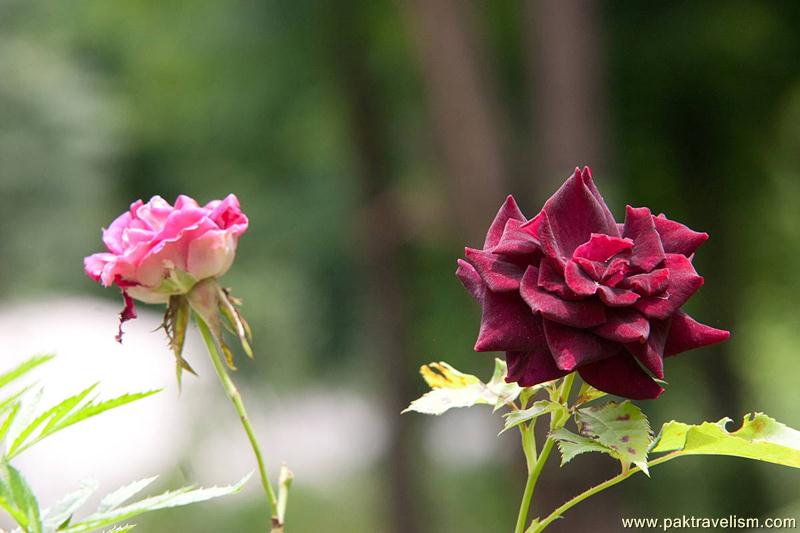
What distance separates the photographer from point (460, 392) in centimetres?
59

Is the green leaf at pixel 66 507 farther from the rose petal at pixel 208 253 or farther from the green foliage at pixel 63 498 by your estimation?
the rose petal at pixel 208 253

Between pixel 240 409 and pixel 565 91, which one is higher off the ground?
pixel 565 91

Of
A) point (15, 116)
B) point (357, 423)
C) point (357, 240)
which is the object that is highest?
point (15, 116)

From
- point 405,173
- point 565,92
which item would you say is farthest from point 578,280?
point 405,173

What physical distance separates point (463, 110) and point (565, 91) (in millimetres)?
323

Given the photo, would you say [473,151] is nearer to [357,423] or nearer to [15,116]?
[15,116]

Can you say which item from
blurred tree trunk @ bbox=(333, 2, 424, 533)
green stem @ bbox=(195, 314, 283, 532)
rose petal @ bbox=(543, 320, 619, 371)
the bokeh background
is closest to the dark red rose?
rose petal @ bbox=(543, 320, 619, 371)

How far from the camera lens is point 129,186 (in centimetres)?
583

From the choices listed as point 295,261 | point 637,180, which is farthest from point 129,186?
point 637,180

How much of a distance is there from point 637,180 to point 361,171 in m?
1.17

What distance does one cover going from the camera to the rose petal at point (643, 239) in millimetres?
510

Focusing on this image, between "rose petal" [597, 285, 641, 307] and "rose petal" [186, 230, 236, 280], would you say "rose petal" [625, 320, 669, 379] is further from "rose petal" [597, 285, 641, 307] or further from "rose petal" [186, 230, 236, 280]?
"rose petal" [186, 230, 236, 280]

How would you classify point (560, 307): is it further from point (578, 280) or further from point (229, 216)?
point (229, 216)

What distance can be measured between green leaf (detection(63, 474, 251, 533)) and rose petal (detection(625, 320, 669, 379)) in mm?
210
